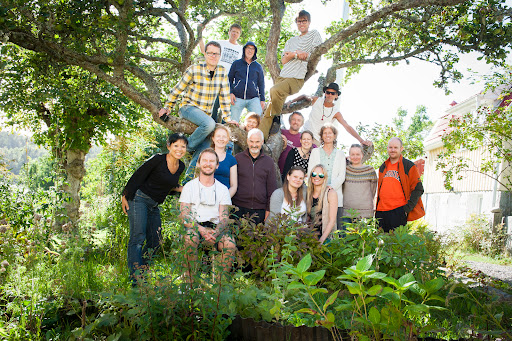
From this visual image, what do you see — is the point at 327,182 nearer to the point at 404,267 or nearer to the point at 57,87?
the point at 404,267

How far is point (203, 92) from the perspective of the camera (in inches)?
251

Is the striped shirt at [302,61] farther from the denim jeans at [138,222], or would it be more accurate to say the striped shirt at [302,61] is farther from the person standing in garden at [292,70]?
the denim jeans at [138,222]

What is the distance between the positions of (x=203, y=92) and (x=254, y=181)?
6.27 ft

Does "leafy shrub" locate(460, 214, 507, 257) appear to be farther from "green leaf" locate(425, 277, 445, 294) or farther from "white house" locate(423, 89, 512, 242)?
"green leaf" locate(425, 277, 445, 294)

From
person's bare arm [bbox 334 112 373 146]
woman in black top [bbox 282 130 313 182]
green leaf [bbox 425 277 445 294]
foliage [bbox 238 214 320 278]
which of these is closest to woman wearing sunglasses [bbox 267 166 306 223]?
foliage [bbox 238 214 320 278]

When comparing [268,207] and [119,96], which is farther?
[119,96]

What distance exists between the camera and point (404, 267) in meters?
3.79

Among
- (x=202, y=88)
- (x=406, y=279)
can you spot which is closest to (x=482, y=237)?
(x=202, y=88)

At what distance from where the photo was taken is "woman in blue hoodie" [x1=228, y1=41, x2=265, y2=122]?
23.8 feet

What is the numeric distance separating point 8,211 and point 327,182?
14.5ft

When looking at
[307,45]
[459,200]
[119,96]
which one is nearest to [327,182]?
[307,45]

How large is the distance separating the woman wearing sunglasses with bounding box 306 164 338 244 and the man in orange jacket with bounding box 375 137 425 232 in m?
1.11

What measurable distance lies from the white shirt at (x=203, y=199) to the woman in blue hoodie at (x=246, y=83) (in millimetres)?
2978

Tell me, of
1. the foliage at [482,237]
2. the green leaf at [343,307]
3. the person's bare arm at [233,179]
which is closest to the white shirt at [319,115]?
the person's bare arm at [233,179]
